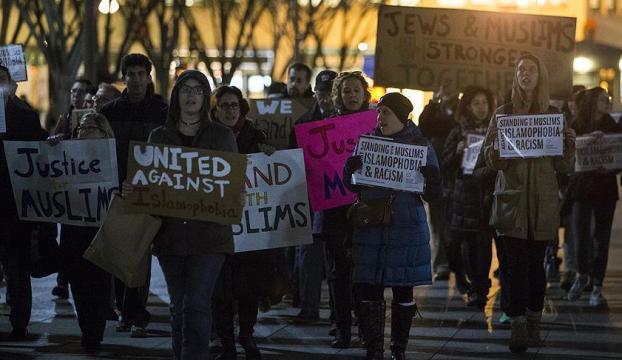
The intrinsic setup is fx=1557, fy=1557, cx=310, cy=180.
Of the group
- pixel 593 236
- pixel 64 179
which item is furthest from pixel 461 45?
pixel 64 179

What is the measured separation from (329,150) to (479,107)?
2292 millimetres

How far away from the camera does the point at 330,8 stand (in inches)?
1907

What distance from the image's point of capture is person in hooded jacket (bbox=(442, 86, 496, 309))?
1274 centimetres

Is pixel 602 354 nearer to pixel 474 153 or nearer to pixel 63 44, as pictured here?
pixel 474 153

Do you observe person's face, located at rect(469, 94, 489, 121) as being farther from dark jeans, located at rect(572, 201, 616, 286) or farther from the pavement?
the pavement

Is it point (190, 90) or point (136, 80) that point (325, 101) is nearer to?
point (136, 80)

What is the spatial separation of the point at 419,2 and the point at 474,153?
57.7m

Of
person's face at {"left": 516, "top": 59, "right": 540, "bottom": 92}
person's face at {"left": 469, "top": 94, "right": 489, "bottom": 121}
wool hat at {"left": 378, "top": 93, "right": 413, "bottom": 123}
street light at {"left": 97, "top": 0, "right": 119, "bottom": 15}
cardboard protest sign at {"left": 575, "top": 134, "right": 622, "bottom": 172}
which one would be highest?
street light at {"left": 97, "top": 0, "right": 119, "bottom": 15}

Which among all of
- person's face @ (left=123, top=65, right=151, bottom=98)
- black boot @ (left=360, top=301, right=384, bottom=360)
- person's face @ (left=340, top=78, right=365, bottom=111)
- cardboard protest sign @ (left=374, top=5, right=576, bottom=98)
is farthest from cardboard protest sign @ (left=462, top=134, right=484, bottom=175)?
black boot @ (left=360, top=301, right=384, bottom=360)

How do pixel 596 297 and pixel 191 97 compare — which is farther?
pixel 596 297

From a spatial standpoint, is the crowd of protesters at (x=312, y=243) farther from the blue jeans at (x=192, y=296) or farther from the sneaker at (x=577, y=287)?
the sneaker at (x=577, y=287)

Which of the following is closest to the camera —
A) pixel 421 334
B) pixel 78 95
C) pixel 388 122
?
pixel 388 122

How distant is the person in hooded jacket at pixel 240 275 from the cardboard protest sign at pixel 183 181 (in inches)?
52.2

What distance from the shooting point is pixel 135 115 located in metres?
11.0
